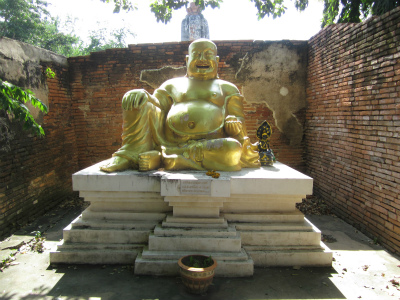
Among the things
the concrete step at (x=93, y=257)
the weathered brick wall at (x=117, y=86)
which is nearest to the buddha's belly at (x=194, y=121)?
the concrete step at (x=93, y=257)

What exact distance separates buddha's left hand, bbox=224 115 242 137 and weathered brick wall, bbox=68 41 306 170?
241 centimetres

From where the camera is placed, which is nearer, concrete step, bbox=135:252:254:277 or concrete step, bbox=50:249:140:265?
concrete step, bbox=135:252:254:277

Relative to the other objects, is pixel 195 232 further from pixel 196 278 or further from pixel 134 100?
pixel 134 100

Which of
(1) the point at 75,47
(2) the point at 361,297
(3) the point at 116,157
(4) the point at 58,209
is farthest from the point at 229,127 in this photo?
(1) the point at 75,47

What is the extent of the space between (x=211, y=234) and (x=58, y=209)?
3.36 m

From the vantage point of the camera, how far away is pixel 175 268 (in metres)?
2.76

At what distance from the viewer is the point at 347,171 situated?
14.6ft

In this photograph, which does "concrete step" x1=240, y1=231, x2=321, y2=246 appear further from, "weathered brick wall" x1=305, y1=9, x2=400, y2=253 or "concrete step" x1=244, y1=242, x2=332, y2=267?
"weathered brick wall" x1=305, y1=9, x2=400, y2=253

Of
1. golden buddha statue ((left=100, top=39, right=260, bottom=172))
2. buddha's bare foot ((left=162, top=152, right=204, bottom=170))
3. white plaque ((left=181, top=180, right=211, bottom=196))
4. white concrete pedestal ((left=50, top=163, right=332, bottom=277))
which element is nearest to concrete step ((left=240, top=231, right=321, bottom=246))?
white concrete pedestal ((left=50, top=163, right=332, bottom=277))

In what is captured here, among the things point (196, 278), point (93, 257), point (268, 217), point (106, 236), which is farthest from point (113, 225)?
point (268, 217)

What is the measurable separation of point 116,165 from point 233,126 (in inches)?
57.8

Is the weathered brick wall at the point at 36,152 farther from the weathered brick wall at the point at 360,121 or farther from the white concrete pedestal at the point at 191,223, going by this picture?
the weathered brick wall at the point at 360,121

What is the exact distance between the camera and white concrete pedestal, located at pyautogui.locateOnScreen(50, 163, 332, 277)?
9.37 feet

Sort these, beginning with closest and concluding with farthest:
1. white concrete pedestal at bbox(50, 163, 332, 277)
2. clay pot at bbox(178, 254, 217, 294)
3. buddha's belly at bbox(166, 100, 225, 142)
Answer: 1. clay pot at bbox(178, 254, 217, 294)
2. white concrete pedestal at bbox(50, 163, 332, 277)
3. buddha's belly at bbox(166, 100, 225, 142)
